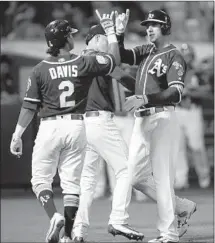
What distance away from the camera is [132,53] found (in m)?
8.48

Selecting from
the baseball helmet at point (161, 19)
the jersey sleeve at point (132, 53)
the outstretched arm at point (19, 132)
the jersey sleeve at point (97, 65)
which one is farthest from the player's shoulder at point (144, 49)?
the outstretched arm at point (19, 132)

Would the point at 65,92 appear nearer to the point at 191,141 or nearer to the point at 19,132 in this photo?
the point at 19,132

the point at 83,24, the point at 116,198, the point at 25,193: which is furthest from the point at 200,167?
the point at 116,198

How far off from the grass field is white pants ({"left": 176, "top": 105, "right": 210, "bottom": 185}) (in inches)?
16.0

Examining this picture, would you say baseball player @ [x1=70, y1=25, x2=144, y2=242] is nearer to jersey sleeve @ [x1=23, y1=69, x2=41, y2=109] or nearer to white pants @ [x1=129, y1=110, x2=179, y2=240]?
white pants @ [x1=129, y1=110, x2=179, y2=240]

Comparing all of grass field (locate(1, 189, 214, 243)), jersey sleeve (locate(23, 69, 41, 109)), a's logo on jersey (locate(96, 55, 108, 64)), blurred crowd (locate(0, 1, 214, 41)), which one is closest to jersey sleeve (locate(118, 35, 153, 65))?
a's logo on jersey (locate(96, 55, 108, 64))

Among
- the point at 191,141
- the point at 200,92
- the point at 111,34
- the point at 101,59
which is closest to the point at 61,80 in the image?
the point at 101,59

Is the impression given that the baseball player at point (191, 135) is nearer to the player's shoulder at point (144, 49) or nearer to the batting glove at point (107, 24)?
the player's shoulder at point (144, 49)

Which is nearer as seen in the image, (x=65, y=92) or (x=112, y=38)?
(x=65, y=92)

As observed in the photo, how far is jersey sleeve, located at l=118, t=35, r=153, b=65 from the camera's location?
846 centimetres

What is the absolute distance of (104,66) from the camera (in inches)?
306

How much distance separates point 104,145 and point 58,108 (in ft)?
2.54

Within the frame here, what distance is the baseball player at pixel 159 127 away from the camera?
8.16 metres

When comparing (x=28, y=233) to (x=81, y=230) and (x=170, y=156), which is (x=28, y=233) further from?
(x=170, y=156)
